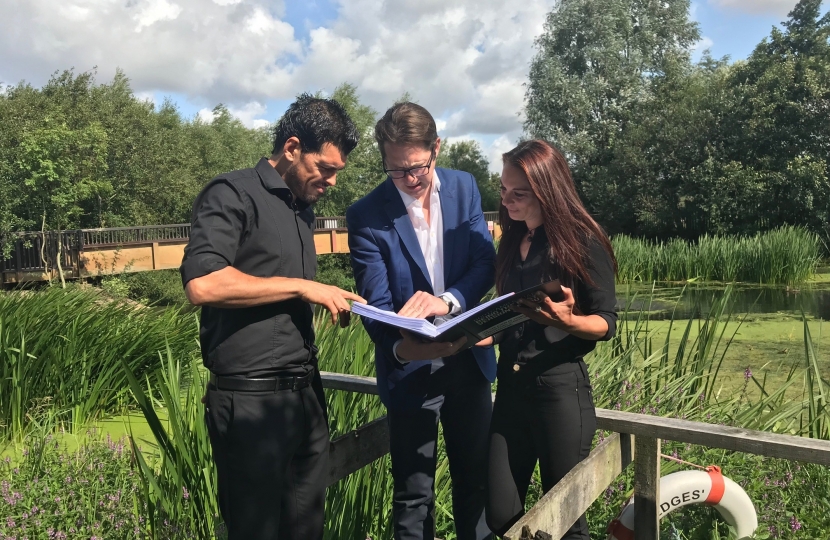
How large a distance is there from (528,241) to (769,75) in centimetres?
1992

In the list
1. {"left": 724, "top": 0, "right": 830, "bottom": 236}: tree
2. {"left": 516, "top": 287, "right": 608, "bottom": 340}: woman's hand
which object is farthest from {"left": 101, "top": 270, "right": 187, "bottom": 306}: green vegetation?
{"left": 516, "top": 287, "right": 608, "bottom": 340}: woman's hand

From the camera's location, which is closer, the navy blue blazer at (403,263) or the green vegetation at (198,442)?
the navy blue blazer at (403,263)

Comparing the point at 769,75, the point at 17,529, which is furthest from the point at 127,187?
the point at 17,529

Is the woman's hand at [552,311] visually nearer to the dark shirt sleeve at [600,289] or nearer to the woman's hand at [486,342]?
the dark shirt sleeve at [600,289]

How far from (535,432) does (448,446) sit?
1.15 feet

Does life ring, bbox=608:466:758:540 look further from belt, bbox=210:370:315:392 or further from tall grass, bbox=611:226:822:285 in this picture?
tall grass, bbox=611:226:822:285

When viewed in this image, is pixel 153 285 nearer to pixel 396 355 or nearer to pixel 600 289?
pixel 396 355

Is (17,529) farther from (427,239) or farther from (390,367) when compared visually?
(427,239)

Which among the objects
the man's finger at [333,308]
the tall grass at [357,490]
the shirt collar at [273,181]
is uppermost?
the shirt collar at [273,181]

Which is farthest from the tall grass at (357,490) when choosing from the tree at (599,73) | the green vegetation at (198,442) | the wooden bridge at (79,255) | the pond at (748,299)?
the tree at (599,73)

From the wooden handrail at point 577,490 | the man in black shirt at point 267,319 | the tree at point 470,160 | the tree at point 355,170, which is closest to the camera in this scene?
the wooden handrail at point 577,490

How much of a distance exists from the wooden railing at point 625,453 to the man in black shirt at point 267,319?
22 cm

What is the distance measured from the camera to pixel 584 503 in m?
1.71

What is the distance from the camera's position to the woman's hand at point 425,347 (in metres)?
1.75
